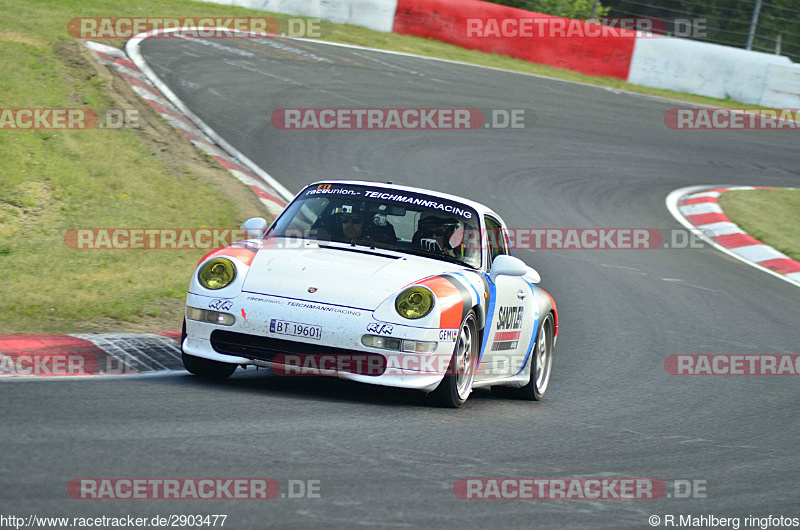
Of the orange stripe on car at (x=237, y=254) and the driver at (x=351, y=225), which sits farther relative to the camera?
the driver at (x=351, y=225)

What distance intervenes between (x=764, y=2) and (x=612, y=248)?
1352cm

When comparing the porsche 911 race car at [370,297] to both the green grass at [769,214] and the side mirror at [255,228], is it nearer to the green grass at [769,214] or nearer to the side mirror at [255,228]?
the side mirror at [255,228]

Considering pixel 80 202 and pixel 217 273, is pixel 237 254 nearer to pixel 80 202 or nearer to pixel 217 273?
pixel 217 273

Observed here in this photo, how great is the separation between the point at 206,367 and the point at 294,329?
82cm

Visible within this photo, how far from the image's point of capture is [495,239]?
768 cm

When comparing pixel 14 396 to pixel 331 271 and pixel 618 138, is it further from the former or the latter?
pixel 618 138

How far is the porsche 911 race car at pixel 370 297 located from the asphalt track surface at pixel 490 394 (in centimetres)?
25

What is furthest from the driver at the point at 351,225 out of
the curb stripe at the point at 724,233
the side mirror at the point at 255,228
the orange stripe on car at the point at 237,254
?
the curb stripe at the point at 724,233

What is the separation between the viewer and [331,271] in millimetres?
6289

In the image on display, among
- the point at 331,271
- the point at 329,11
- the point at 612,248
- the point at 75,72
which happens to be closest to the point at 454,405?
the point at 331,271

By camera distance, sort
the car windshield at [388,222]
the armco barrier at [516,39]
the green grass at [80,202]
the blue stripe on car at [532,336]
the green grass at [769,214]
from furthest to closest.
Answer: the armco barrier at [516,39]
the green grass at [769,214]
the green grass at [80,202]
the blue stripe on car at [532,336]
the car windshield at [388,222]

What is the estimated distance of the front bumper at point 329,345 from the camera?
19.5 ft

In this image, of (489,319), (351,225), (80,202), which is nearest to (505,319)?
(489,319)

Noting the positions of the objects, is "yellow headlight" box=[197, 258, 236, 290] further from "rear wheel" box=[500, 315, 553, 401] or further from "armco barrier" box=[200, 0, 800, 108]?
"armco barrier" box=[200, 0, 800, 108]
